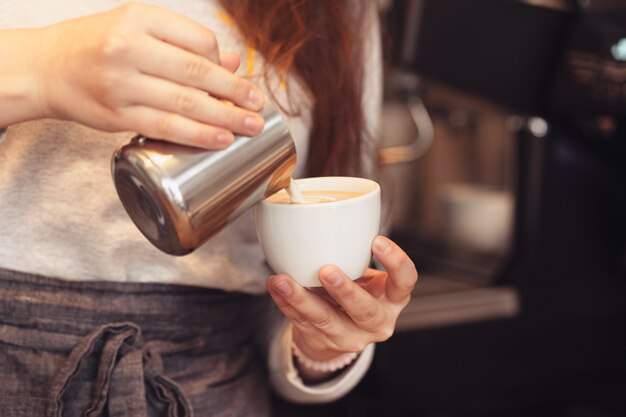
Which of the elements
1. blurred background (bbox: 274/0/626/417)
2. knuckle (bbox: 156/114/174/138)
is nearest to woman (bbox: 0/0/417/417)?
knuckle (bbox: 156/114/174/138)

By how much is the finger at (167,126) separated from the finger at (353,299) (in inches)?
6.4

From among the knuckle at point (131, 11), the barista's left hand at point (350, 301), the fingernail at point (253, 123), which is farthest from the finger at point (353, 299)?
the knuckle at point (131, 11)

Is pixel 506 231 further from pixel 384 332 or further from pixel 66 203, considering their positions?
pixel 66 203

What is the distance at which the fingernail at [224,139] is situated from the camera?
1.67 feet

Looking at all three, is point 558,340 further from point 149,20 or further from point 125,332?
point 149,20

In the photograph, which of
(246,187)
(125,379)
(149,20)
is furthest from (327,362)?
(149,20)

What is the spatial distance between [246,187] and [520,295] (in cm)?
97

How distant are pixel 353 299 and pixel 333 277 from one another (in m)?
0.03

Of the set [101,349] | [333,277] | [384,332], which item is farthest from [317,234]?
[101,349]

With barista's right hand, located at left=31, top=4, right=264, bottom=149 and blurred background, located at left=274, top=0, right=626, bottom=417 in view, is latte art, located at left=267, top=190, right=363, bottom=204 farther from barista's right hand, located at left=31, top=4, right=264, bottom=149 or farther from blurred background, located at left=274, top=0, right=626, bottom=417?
blurred background, located at left=274, top=0, right=626, bottom=417

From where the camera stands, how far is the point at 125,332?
0.70m

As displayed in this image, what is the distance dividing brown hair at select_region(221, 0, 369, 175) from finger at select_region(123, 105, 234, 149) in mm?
279

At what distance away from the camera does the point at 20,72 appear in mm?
528

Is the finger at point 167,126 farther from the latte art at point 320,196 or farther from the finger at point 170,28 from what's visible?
the latte art at point 320,196
